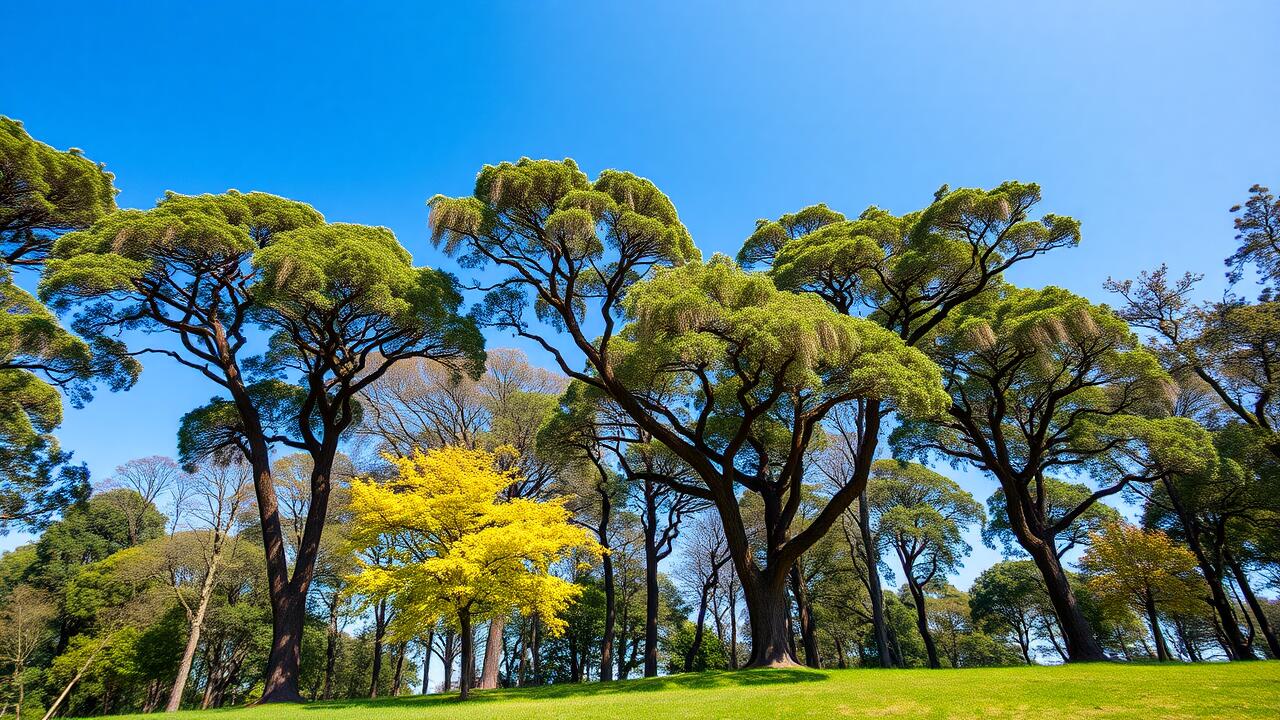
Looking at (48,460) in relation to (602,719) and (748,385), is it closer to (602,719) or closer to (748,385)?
(602,719)

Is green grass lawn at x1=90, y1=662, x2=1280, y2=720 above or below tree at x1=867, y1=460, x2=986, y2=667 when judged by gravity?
below

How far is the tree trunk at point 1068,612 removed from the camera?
1423cm

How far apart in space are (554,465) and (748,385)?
433 inches

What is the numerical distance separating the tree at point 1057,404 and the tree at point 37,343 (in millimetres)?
23202

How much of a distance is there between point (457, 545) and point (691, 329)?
7.17 metres

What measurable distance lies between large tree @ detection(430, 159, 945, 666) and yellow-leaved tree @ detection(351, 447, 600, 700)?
3.73 m

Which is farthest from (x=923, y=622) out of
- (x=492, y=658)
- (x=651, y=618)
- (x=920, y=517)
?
(x=492, y=658)

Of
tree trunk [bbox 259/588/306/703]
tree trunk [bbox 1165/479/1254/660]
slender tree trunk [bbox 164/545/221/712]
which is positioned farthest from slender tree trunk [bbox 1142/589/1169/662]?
slender tree trunk [bbox 164/545/221/712]

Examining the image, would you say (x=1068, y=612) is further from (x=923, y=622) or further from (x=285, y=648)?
(x=285, y=648)

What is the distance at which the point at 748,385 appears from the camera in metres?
13.1

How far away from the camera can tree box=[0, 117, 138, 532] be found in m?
12.7

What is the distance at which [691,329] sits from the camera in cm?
1225

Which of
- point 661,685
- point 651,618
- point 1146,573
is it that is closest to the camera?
point 661,685

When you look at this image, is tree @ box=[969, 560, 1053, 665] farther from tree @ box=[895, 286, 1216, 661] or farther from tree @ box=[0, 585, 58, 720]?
tree @ box=[0, 585, 58, 720]
